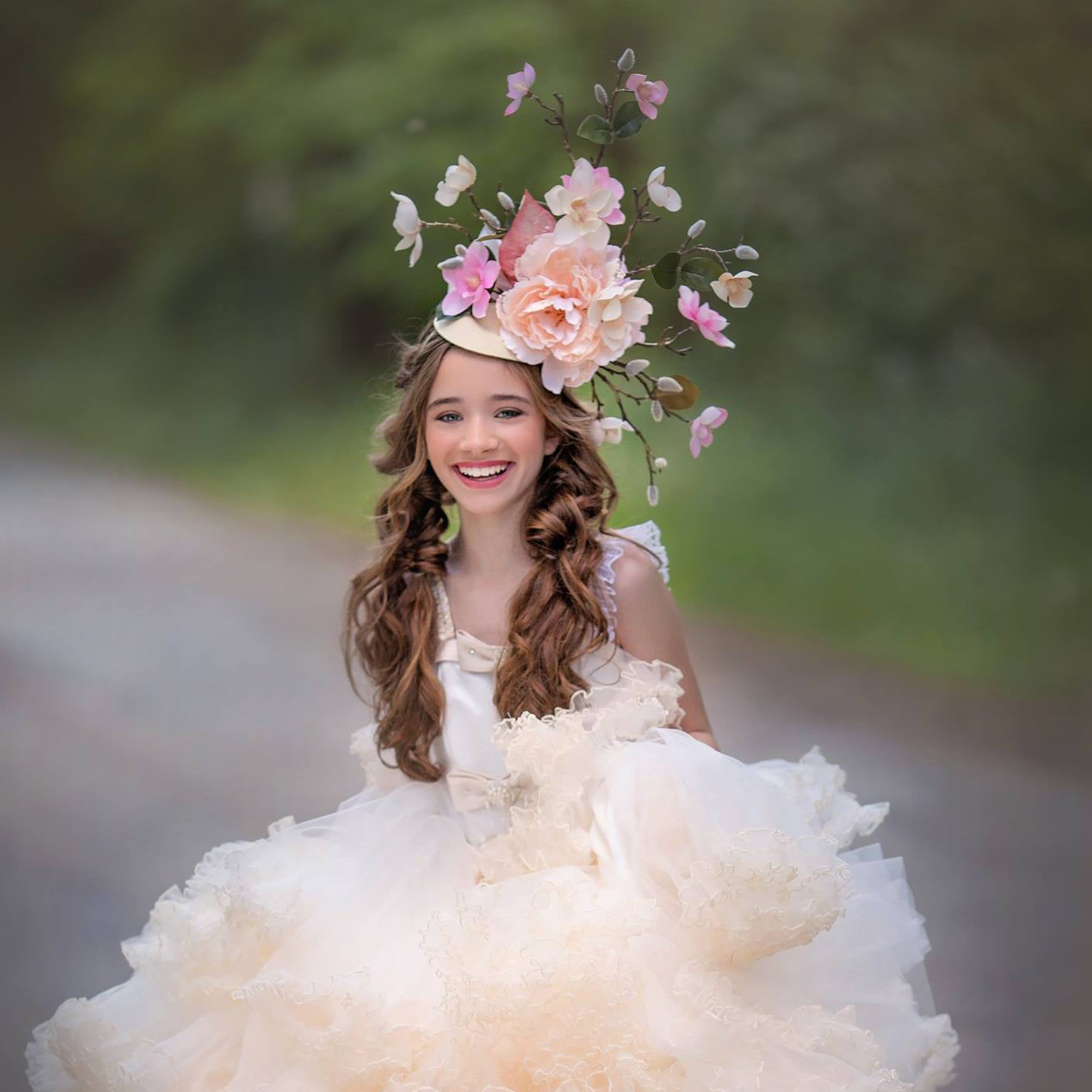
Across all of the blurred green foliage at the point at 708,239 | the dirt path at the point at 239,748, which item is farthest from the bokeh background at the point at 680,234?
the dirt path at the point at 239,748

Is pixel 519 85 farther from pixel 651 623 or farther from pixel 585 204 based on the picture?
pixel 651 623

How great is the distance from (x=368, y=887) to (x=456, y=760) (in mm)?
209

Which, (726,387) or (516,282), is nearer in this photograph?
(516,282)

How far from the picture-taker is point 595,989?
1.30 m

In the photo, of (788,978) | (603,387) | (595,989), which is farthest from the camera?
(603,387)

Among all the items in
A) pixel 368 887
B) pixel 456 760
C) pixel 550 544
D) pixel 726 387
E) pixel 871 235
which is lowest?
pixel 368 887

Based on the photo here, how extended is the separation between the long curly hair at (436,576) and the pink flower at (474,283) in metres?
0.06

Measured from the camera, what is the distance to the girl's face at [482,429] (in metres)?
1.66

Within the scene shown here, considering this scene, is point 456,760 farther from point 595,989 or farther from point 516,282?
point 516,282

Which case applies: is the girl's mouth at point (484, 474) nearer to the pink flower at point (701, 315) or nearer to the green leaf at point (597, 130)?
the pink flower at point (701, 315)

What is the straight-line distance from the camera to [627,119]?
1668 mm

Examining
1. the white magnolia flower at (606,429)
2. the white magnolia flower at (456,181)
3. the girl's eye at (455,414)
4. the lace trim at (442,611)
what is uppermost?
the white magnolia flower at (456,181)

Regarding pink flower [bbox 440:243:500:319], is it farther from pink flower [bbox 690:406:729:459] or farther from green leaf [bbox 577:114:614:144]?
pink flower [bbox 690:406:729:459]

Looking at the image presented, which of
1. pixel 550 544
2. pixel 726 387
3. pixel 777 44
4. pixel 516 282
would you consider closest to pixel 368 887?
pixel 550 544
